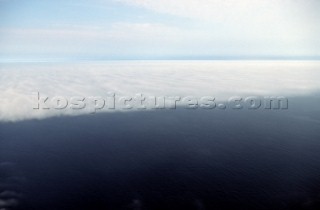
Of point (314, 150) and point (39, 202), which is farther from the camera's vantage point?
point (314, 150)

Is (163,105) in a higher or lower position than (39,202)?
higher

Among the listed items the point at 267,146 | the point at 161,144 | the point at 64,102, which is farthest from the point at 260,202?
the point at 64,102

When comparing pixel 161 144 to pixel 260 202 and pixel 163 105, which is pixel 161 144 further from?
pixel 163 105

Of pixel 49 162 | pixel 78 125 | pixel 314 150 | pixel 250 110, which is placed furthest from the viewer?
pixel 250 110

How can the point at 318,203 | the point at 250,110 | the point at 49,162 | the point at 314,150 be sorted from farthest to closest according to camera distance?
→ the point at 250,110
the point at 314,150
the point at 49,162
the point at 318,203

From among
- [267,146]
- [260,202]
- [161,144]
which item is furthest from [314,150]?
[161,144]


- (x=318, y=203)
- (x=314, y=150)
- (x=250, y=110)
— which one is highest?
(x=250, y=110)
